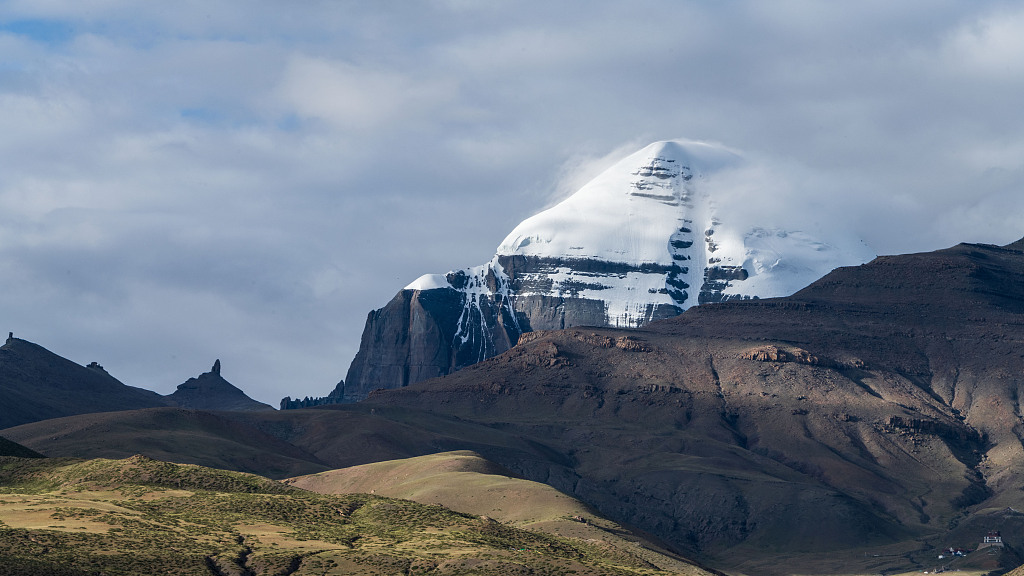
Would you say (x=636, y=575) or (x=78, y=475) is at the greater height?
(x=78, y=475)

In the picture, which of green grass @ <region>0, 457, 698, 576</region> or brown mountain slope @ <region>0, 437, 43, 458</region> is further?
brown mountain slope @ <region>0, 437, 43, 458</region>

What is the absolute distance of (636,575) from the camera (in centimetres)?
13038

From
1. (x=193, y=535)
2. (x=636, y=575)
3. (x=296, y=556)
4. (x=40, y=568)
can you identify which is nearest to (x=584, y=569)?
(x=636, y=575)

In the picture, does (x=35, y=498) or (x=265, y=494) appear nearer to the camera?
(x=35, y=498)

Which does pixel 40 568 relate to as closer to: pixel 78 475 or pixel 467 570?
pixel 467 570

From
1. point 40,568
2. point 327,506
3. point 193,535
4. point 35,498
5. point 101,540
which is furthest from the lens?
point 327,506

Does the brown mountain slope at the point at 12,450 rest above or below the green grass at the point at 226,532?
above

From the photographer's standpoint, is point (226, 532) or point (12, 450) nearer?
point (226, 532)

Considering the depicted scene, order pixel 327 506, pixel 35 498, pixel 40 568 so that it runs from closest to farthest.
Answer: pixel 40 568
pixel 35 498
pixel 327 506

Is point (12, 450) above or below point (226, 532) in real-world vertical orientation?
above

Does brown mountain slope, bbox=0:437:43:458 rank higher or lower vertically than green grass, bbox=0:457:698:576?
higher

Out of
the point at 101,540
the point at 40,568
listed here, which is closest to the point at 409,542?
the point at 101,540

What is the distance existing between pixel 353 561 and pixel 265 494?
114ft

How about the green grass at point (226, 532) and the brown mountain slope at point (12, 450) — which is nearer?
the green grass at point (226, 532)
